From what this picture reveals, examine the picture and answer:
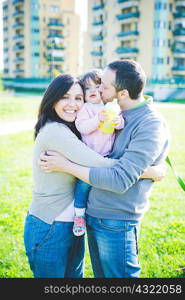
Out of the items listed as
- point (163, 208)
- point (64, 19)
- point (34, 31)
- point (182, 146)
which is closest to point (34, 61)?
point (34, 31)

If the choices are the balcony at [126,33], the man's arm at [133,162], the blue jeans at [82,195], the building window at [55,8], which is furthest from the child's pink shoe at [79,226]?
the building window at [55,8]

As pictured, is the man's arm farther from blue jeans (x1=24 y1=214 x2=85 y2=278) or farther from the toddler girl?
blue jeans (x1=24 y1=214 x2=85 y2=278)

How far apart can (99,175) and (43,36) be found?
229 feet

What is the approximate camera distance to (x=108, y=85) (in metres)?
2.54

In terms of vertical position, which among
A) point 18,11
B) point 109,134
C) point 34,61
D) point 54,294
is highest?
point 18,11

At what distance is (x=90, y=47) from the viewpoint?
60.4m

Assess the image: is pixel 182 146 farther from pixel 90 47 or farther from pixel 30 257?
pixel 90 47

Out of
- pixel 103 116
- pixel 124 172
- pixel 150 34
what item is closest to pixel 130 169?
pixel 124 172

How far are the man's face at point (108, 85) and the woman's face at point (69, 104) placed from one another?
227 mm

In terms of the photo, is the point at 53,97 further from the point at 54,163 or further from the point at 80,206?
the point at 80,206

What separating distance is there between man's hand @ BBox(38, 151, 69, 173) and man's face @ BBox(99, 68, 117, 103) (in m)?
0.61

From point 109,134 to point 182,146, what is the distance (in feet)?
29.2

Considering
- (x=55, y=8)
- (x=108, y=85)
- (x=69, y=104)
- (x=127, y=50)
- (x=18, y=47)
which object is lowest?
(x=69, y=104)

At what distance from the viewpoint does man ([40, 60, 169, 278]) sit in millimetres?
2311
